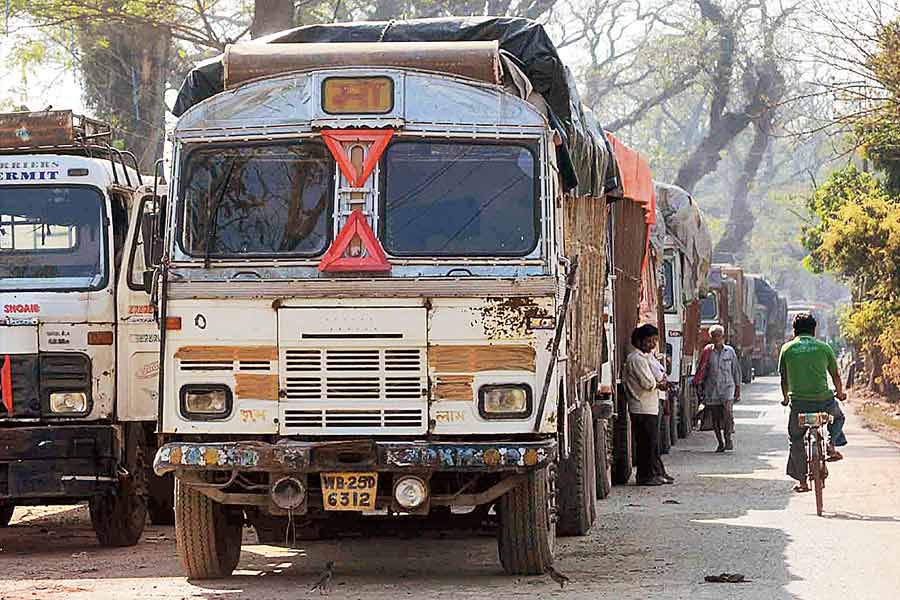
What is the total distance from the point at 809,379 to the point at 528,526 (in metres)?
5.01

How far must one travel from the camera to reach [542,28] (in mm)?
11156

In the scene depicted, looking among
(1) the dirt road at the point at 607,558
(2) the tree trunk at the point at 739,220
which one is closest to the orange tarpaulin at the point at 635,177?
(1) the dirt road at the point at 607,558

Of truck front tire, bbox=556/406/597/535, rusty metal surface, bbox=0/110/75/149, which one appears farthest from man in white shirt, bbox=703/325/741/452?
rusty metal surface, bbox=0/110/75/149

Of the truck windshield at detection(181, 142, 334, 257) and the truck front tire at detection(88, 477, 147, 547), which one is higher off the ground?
the truck windshield at detection(181, 142, 334, 257)

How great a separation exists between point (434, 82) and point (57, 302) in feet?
11.9

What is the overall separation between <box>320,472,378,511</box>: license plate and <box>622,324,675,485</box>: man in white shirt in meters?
7.60

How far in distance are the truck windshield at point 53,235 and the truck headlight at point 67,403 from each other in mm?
787

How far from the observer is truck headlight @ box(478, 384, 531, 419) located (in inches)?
372

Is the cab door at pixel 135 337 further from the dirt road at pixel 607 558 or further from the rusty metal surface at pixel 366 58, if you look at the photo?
the rusty metal surface at pixel 366 58

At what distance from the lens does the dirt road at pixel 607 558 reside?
9750 millimetres

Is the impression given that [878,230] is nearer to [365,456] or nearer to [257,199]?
[257,199]

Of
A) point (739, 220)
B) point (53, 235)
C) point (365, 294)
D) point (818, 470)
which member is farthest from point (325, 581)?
point (739, 220)

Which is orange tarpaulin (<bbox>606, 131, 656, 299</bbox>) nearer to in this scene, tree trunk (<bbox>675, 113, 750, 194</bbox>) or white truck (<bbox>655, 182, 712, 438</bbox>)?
white truck (<bbox>655, 182, 712, 438</bbox>)

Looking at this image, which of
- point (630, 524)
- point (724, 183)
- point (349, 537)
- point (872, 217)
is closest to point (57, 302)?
point (349, 537)
